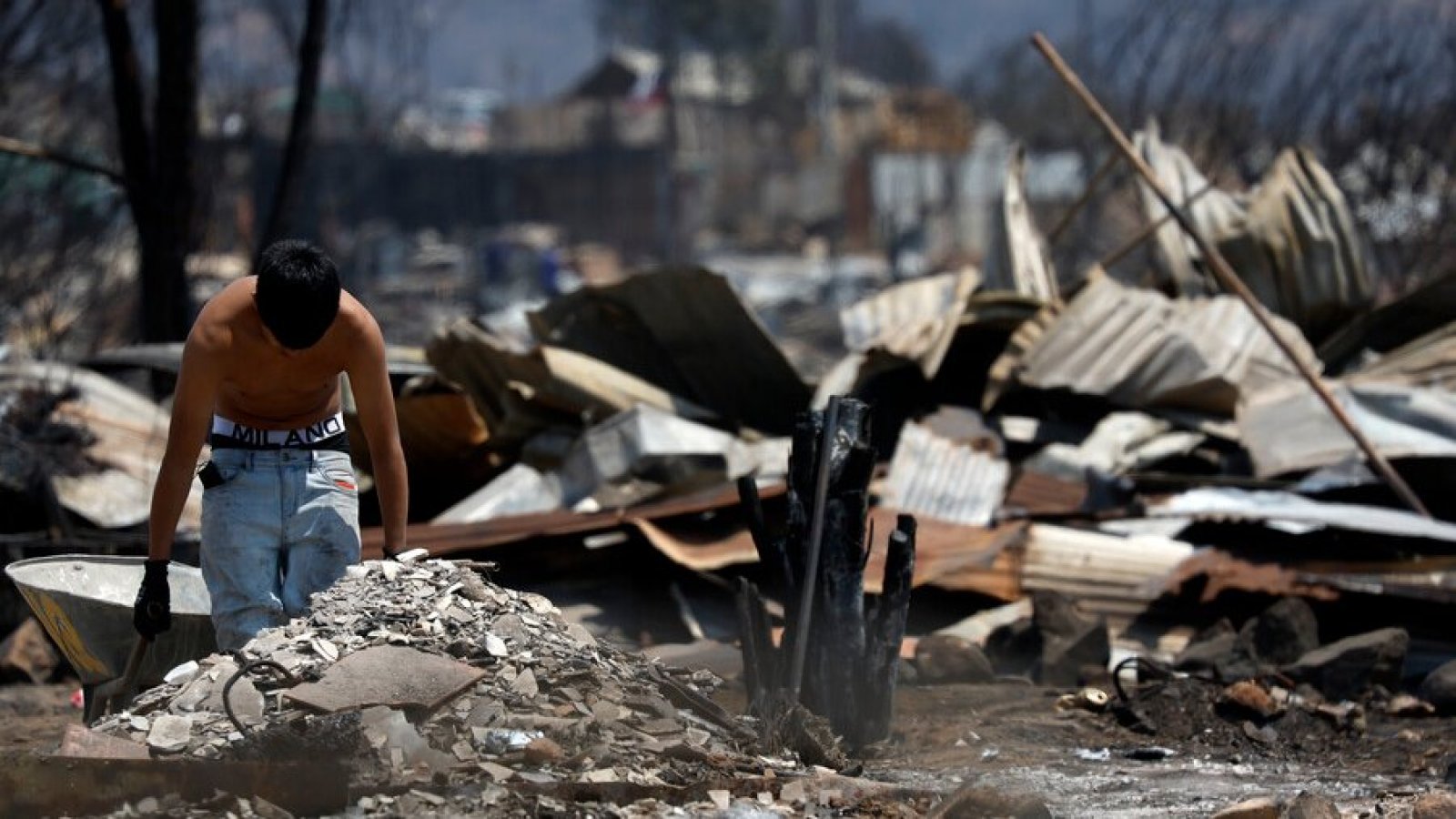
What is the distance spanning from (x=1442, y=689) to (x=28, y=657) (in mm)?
5842

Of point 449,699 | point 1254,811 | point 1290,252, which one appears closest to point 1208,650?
point 1254,811

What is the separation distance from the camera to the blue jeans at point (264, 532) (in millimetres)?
5266

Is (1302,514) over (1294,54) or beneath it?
beneath

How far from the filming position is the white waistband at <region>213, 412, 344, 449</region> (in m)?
5.28

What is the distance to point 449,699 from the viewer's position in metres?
4.67

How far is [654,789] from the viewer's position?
4.52 m

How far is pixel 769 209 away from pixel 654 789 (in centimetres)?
4305

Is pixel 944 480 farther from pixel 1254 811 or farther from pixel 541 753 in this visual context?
pixel 541 753

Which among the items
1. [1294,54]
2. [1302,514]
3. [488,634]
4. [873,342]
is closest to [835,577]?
[488,634]

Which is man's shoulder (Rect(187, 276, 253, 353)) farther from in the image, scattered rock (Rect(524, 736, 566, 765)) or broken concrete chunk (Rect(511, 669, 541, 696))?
scattered rock (Rect(524, 736, 566, 765))

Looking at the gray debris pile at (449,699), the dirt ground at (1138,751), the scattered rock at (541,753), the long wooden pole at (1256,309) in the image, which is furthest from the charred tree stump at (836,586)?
the long wooden pole at (1256,309)

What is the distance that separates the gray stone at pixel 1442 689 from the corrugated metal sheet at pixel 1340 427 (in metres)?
1.94

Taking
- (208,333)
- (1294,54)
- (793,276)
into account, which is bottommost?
(793,276)

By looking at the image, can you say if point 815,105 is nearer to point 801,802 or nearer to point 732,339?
point 732,339
